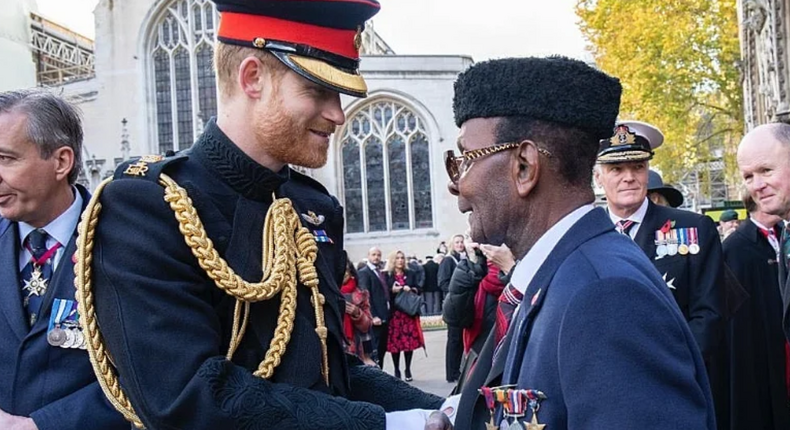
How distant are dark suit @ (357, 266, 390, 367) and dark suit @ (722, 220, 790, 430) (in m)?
6.38

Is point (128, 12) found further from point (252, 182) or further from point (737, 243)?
point (252, 182)

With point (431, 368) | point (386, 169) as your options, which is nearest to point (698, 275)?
point (431, 368)

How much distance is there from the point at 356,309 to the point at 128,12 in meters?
27.7

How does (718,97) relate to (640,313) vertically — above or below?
above

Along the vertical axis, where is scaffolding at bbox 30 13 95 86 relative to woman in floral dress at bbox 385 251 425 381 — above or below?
above

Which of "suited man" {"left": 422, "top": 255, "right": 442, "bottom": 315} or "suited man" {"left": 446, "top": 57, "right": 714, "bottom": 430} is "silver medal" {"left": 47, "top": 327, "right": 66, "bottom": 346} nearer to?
"suited man" {"left": 446, "top": 57, "right": 714, "bottom": 430}

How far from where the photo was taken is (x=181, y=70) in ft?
110

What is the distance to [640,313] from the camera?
1.57 meters

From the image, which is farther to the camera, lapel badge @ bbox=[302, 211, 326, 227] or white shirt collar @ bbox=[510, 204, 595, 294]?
lapel badge @ bbox=[302, 211, 326, 227]

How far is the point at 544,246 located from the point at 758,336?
4.47 m

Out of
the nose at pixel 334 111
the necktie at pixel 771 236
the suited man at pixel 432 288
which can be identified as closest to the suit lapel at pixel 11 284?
the nose at pixel 334 111

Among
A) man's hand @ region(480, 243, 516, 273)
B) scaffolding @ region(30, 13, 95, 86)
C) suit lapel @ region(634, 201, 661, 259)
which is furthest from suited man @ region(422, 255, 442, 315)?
scaffolding @ region(30, 13, 95, 86)

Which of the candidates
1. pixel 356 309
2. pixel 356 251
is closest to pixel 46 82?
pixel 356 251

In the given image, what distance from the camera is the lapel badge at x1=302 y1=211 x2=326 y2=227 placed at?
2.59 meters
